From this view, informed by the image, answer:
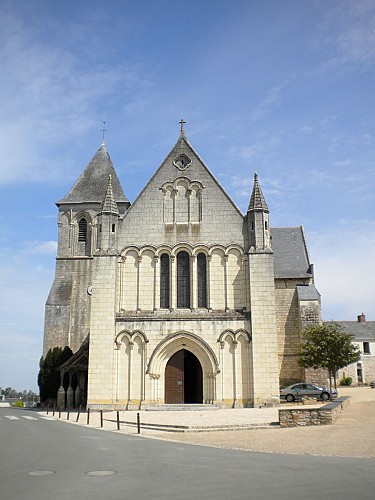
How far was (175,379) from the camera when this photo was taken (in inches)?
1039

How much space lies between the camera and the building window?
39.8m

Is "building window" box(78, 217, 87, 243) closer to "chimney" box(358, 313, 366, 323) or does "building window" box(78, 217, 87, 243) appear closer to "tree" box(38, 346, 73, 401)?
"tree" box(38, 346, 73, 401)

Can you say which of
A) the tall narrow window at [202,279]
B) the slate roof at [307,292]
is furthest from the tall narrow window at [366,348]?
the tall narrow window at [202,279]

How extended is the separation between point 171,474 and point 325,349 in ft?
74.8

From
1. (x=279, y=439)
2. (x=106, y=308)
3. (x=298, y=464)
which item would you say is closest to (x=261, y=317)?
(x=106, y=308)

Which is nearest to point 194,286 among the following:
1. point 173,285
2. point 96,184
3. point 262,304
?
point 173,285

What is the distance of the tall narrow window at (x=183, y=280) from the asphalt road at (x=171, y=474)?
14.5 meters

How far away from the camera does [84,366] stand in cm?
3069

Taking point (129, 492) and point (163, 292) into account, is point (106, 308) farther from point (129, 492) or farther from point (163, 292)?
point (129, 492)

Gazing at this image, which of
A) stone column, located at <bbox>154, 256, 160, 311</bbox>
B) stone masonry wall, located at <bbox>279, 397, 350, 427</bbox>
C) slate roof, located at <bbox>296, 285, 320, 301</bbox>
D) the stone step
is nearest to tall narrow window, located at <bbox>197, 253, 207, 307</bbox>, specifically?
stone column, located at <bbox>154, 256, 160, 311</bbox>

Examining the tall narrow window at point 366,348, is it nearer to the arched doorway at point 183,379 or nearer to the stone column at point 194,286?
the arched doorway at point 183,379

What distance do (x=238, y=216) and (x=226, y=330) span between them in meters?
5.95

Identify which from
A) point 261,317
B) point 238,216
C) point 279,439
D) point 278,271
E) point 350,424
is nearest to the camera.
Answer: point 279,439

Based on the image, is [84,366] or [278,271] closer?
[84,366]
